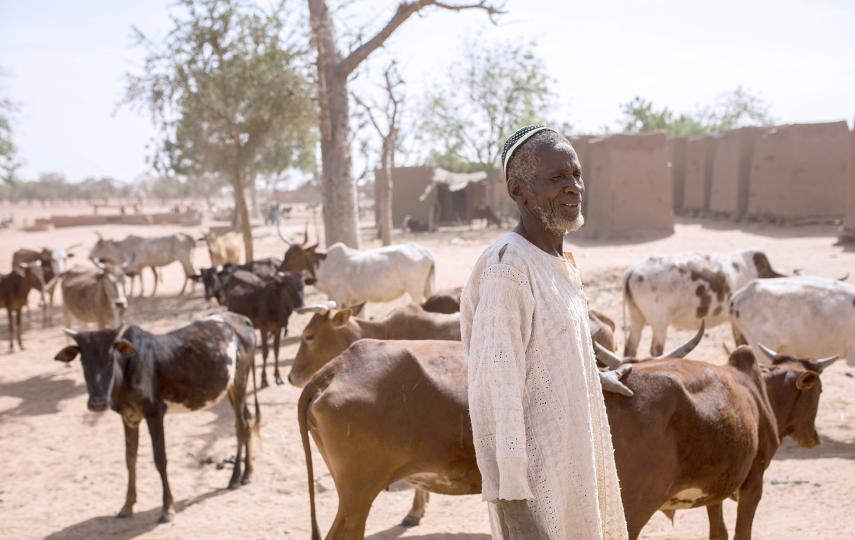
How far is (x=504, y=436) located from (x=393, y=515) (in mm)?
4231

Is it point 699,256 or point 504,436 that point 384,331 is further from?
point 699,256

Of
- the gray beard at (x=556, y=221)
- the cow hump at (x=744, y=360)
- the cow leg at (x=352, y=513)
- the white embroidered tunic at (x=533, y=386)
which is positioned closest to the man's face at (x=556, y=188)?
the gray beard at (x=556, y=221)

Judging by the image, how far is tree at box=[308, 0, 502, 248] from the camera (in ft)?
57.0

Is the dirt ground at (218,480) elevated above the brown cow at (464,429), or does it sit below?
below

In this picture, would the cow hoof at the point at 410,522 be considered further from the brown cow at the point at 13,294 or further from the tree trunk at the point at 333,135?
the tree trunk at the point at 333,135

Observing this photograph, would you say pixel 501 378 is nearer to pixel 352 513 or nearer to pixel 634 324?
pixel 352 513

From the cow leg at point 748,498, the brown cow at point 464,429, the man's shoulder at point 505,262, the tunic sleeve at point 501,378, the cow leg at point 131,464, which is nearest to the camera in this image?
the tunic sleeve at point 501,378

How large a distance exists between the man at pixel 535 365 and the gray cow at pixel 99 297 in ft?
36.3

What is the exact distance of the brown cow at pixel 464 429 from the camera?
3.83m

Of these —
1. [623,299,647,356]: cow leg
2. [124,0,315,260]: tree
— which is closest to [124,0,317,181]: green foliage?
[124,0,315,260]: tree

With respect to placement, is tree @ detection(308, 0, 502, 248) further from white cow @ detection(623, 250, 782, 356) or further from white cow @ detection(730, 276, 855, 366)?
white cow @ detection(730, 276, 855, 366)

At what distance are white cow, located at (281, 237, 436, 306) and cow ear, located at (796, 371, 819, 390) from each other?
8.63 meters

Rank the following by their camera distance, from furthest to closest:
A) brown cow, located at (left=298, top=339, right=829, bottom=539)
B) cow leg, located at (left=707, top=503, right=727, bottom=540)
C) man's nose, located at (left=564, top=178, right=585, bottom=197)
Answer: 1. cow leg, located at (left=707, top=503, right=727, bottom=540)
2. brown cow, located at (left=298, top=339, right=829, bottom=539)
3. man's nose, located at (left=564, top=178, right=585, bottom=197)

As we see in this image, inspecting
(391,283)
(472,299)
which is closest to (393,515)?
(472,299)
